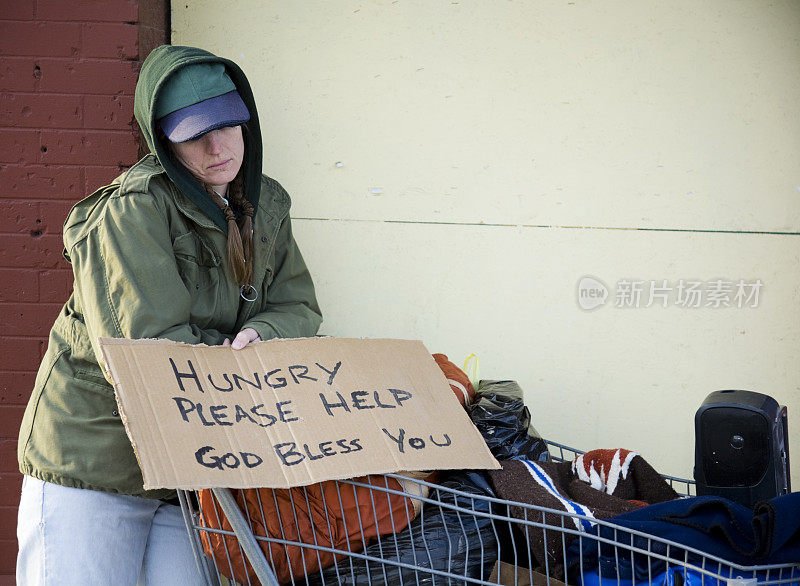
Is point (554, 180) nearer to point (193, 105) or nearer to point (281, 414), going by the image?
point (193, 105)

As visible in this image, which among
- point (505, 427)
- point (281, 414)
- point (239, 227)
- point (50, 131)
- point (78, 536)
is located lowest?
point (78, 536)

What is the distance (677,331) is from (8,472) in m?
2.91

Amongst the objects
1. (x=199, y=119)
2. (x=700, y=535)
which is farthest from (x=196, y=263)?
(x=700, y=535)

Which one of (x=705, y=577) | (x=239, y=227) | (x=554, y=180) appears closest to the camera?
(x=705, y=577)

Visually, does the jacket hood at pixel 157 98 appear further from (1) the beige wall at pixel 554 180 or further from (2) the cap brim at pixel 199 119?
(1) the beige wall at pixel 554 180

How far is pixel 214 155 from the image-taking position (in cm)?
247

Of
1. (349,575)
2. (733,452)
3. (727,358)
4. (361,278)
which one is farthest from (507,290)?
(349,575)

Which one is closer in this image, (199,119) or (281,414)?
(281,414)

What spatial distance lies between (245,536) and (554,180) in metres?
2.23

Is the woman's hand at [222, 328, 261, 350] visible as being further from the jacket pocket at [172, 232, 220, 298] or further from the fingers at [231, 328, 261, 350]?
the jacket pocket at [172, 232, 220, 298]

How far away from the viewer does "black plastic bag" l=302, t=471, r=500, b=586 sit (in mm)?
2225

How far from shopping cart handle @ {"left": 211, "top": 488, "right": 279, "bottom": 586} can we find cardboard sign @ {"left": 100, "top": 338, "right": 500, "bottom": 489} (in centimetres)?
8

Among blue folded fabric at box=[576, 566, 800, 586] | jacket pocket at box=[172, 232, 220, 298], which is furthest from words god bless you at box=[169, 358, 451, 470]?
blue folded fabric at box=[576, 566, 800, 586]

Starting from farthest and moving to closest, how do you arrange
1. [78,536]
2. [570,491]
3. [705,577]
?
[570,491] < [78,536] < [705,577]
